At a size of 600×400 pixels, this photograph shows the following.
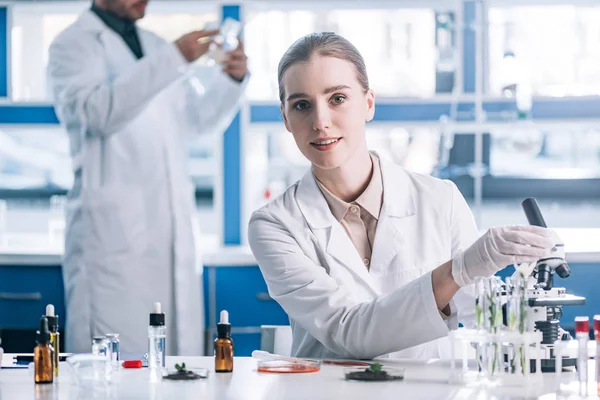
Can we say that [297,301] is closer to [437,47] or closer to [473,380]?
[473,380]

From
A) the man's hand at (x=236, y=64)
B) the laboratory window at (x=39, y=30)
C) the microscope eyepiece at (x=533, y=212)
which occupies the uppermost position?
the laboratory window at (x=39, y=30)

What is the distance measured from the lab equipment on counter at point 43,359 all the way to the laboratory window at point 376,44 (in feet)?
8.81

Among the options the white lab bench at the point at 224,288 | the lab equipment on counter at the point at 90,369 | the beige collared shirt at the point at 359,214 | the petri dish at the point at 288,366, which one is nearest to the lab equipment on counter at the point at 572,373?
the petri dish at the point at 288,366

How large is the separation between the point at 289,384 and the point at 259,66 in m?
2.86

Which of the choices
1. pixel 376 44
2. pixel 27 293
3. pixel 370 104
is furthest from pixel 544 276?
pixel 376 44

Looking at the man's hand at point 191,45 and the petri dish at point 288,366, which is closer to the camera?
the petri dish at point 288,366

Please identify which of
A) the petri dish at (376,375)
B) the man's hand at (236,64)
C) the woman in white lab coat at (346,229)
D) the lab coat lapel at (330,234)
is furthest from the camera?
the man's hand at (236,64)

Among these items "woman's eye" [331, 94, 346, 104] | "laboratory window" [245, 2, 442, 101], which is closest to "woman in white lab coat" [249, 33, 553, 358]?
"woman's eye" [331, 94, 346, 104]

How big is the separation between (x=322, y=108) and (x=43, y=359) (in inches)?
30.1

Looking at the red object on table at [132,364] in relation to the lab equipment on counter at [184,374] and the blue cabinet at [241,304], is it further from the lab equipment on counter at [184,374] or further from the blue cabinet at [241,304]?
the blue cabinet at [241,304]

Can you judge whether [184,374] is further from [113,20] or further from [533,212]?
[113,20]

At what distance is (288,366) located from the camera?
169cm

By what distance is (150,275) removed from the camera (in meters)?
3.42

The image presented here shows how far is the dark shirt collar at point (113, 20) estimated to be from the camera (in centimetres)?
343
